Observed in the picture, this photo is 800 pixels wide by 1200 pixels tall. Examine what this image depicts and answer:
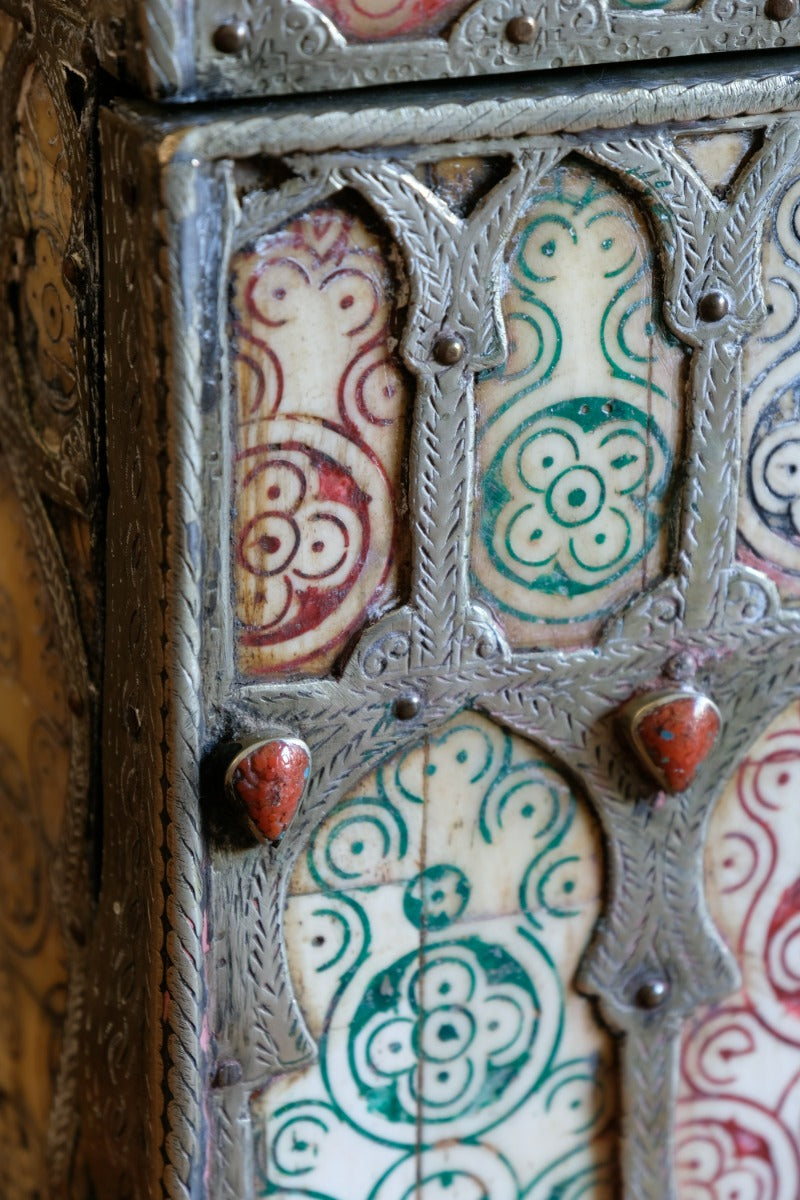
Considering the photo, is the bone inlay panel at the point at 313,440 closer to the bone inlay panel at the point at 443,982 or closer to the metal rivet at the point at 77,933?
the bone inlay panel at the point at 443,982

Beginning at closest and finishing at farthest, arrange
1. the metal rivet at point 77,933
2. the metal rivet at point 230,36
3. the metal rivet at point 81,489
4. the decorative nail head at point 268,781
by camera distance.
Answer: the metal rivet at point 230,36
the decorative nail head at point 268,781
the metal rivet at point 81,489
the metal rivet at point 77,933

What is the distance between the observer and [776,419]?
1.27 metres

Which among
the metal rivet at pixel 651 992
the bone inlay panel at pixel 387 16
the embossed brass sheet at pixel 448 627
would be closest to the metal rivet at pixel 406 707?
the embossed brass sheet at pixel 448 627

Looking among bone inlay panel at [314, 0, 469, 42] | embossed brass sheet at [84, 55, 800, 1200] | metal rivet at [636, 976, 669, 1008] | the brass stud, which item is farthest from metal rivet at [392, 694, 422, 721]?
bone inlay panel at [314, 0, 469, 42]

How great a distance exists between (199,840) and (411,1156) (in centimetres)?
33

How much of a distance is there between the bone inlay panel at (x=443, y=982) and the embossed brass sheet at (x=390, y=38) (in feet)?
1.41

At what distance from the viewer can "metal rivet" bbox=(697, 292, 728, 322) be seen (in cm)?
121

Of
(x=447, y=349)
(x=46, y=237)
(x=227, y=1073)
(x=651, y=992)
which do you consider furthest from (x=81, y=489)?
(x=651, y=992)

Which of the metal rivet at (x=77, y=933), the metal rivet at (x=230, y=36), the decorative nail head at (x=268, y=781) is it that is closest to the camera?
the metal rivet at (x=230, y=36)

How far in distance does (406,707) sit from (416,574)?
0.09 m

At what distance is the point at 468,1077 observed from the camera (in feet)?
4.44

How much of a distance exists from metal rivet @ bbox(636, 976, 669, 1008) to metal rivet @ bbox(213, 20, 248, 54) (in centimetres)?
72

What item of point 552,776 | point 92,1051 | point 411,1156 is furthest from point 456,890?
point 92,1051

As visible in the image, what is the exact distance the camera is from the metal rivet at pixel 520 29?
44.5 inches
